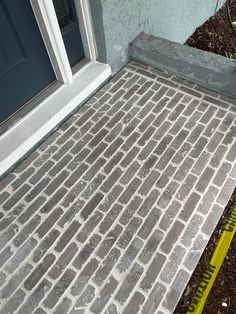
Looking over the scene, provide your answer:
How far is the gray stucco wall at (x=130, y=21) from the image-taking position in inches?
88.3

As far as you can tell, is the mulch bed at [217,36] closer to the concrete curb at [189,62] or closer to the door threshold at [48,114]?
the concrete curb at [189,62]

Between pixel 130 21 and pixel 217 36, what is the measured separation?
1.49 metres

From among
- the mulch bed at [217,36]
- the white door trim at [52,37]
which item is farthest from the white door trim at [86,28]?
the mulch bed at [217,36]

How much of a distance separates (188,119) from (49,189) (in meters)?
1.25

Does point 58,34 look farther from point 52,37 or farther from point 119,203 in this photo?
point 119,203

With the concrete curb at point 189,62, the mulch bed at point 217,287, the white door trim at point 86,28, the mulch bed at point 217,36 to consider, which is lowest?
the mulch bed at point 217,287

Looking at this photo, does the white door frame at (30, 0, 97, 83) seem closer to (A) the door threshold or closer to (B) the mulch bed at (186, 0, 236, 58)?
(A) the door threshold

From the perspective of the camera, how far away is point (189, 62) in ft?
7.79

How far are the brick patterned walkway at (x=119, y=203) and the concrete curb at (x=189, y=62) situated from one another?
0.11 metres

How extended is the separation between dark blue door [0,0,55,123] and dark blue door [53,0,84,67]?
8.7 inches

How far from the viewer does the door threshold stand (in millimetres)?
2092

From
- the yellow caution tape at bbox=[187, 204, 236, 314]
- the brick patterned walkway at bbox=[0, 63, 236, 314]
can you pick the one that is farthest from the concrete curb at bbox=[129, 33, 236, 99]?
the yellow caution tape at bbox=[187, 204, 236, 314]

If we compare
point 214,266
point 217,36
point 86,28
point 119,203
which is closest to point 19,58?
point 86,28

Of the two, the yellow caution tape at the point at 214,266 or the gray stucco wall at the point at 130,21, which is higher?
the gray stucco wall at the point at 130,21
